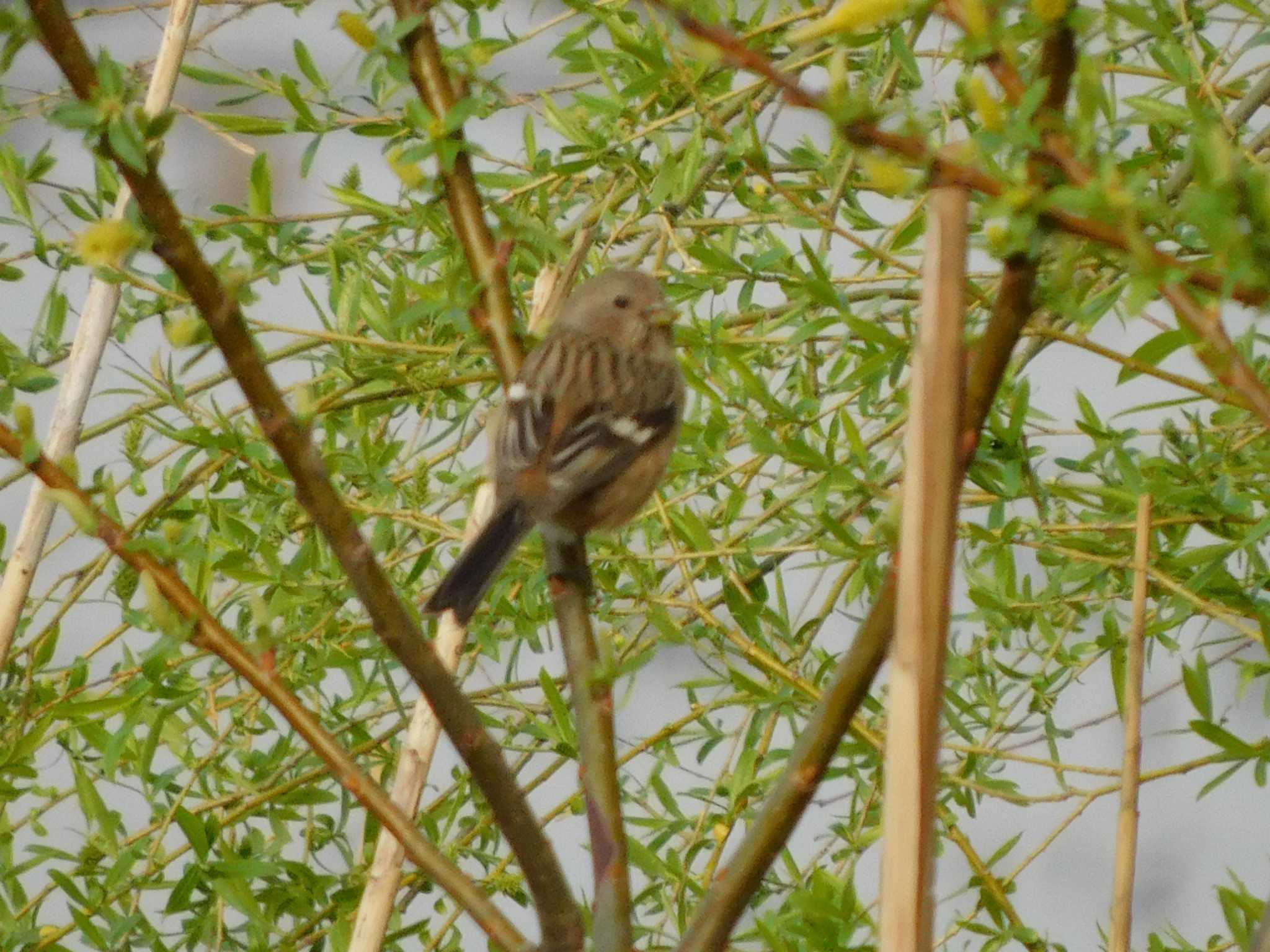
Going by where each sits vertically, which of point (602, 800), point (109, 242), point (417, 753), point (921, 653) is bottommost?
point (921, 653)

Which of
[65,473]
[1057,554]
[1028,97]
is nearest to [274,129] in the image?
[1057,554]

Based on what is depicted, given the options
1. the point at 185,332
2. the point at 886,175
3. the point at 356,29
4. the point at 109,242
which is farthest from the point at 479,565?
the point at 886,175

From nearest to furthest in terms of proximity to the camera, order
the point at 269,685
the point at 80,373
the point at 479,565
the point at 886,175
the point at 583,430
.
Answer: the point at 886,175 → the point at 269,685 → the point at 80,373 → the point at 479,565 → the point at 583,430

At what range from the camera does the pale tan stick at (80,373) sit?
1994 mm

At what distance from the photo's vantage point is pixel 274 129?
2.50 meters

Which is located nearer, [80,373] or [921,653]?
[921,653]

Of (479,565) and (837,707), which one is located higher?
(479,565)

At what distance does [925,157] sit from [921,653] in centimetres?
24

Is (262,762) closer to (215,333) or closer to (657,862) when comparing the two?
(657,862)

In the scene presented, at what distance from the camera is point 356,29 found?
1.33 m

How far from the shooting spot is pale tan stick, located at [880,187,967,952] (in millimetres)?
730

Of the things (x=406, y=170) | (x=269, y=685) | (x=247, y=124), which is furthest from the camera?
(x=247, y=124)

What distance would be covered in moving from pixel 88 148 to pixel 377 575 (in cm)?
31

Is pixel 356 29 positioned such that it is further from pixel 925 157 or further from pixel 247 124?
pixel 247 124
